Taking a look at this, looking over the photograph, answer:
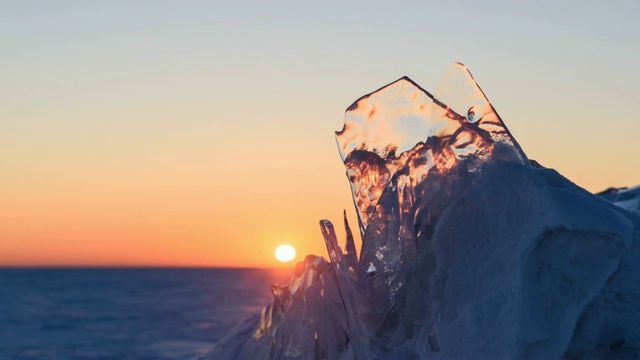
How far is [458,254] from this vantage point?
267 centimetres

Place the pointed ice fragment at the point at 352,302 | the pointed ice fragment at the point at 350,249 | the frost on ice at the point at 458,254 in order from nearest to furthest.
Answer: the frost on ice at the point at 458,254
the pointed ice fragment at the point at 352,302
the pointed ice fragment at the point at 350,249

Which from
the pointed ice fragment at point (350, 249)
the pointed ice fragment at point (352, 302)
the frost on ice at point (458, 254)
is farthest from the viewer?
the pointed ice fragment at point (350, 249)

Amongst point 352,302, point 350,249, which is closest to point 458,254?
point 352,302

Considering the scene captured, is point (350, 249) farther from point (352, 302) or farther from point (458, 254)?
→ point (458, 254)

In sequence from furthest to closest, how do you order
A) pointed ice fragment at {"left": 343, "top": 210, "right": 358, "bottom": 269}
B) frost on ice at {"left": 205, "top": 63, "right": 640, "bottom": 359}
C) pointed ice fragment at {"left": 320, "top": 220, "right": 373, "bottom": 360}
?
pointed ice fragment at {"left": 343, "top": 210, "right": 358, "bottom": 269}
pointed ice fragment at {"left": 320, "top": 220, "right": 373, "bottom": 360}
frost on ice at {"left": 205, "top": 63, "right": 640, "bottom": 359}

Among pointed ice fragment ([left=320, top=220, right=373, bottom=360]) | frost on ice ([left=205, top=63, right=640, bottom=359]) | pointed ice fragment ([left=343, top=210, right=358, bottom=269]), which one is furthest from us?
pointed ice fragment ([left=343, top=210, right=358, bottom=269])

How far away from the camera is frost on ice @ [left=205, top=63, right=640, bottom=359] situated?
7.86ft

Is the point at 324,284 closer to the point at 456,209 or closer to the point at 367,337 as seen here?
the point at 367,337

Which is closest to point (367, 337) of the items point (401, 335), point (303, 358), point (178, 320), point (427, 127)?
point (401, 335)

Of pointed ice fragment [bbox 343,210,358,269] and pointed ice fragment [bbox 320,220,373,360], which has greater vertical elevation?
pointed ice fragment [bbox 343,210,358,269]

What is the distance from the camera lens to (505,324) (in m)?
2.40

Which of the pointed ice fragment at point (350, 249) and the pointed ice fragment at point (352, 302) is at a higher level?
the pointed ice fragment at point (350, 249)

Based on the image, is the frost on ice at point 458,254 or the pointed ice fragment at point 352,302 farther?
the pointed ice fragment at point 352,302

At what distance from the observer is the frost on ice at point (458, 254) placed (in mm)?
2396
